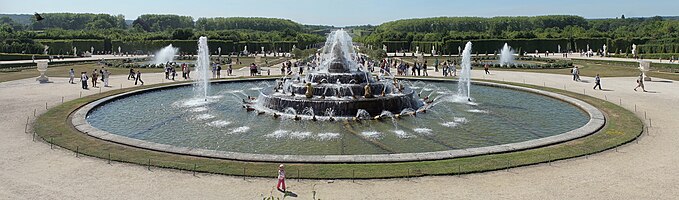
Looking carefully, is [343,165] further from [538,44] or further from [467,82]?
[538,44]

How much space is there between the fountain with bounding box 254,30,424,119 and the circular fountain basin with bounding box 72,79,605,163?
910 mm

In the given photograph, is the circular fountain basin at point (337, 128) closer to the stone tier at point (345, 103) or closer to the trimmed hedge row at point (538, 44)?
the stone tier at point (345, 103)

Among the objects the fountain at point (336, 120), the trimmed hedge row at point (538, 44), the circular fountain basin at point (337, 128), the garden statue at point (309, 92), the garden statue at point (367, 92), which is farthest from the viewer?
the trimmed hedge row at point (538, 44)

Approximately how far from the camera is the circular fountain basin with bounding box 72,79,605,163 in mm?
17641

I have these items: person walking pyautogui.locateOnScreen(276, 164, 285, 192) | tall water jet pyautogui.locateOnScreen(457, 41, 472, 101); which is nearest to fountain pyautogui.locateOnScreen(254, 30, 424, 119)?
tall water jet pyautogui.locateOnScreen(457, 41, 472, 101)

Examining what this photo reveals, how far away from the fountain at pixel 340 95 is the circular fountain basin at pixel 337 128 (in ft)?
2.98

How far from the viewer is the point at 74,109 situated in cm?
2553

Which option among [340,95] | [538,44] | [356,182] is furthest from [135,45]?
[356,182]

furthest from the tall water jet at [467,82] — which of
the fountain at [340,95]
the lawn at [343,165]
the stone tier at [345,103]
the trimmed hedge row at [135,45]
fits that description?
the trimmed hedge row at [135,45]

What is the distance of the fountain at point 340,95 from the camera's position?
81.7ft

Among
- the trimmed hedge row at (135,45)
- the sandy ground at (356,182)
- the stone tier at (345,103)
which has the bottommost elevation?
the sandy ground at (356,182)

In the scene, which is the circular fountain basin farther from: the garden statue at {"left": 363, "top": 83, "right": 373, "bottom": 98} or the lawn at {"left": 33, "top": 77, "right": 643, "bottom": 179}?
the garden statue at {"left": 363, "top": 83, "right": 373, "bottom": 98}

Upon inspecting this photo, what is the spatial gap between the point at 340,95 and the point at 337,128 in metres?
4.86

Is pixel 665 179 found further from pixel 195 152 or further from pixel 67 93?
pixel 67 93
